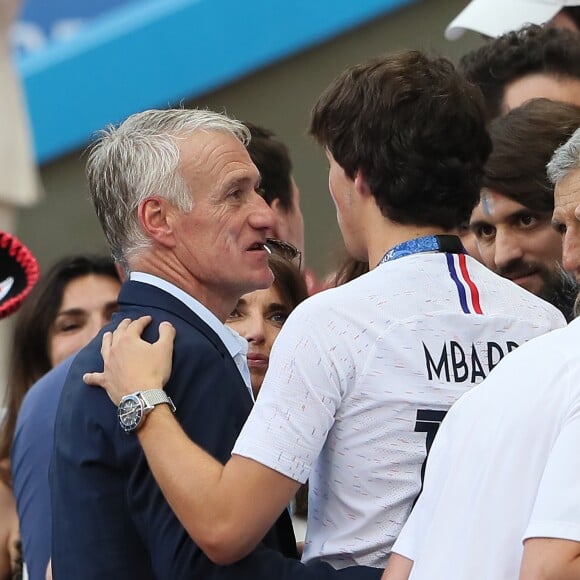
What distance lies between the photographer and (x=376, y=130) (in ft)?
8.05

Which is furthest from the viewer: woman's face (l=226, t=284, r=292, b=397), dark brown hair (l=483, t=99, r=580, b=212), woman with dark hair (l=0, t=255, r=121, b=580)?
woman with dark hair (l=0, t=255, r=121, b=580)

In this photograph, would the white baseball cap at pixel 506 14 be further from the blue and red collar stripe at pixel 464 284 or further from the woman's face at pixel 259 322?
the blue and red collar stripe at pixel 464 284

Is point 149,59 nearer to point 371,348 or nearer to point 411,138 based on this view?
point 411,138

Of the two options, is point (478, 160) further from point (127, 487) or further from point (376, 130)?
point (127, 487)

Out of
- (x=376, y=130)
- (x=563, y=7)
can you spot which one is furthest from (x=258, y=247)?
(x=563, y=7)

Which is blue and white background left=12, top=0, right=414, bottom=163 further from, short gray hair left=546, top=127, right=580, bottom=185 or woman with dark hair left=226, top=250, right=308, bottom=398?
short gray hair left=546, top=127, right=580, bottom=185

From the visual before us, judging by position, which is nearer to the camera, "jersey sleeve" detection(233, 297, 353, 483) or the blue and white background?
"jersey sleeve" detection(233, 297, 353, 483)

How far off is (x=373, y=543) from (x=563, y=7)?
2.61 metres

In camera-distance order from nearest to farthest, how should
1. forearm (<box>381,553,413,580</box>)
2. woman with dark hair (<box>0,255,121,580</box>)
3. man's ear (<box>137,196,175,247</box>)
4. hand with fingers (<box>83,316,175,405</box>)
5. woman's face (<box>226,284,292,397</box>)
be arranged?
forearm (<box>381,553,413,580</box>) < hand with fingers (<box>83,316,175,405</box>) < man's ear (<box>137,196,175,247</box>) < woman's face (<box>226,284,292,397</box>) < woman with dark hair (<box>0,255,121,580</box>)

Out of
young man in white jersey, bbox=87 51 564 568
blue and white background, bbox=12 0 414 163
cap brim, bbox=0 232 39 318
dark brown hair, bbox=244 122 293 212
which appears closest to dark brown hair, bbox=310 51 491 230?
young man in white jersey, bbox=87 51 564 568

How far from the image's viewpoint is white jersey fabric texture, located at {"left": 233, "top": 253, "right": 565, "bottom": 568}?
7.45 ft

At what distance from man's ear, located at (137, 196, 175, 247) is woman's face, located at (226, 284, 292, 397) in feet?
2.76

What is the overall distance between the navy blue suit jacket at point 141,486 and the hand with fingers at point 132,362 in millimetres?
26

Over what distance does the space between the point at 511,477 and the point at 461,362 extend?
443 millimetres
